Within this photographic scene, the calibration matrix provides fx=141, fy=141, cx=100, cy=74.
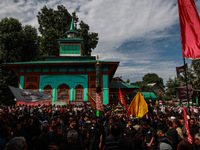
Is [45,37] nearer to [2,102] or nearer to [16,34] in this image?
[16,34]

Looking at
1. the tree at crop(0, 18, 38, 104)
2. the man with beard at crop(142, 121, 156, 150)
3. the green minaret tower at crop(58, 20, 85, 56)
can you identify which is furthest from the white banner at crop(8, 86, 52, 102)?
the green minaret tower at crop(58, 20, 85, 56)

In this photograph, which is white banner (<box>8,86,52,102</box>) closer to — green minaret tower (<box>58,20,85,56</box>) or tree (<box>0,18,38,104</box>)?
tree (<box>0,18,38,104</box>)

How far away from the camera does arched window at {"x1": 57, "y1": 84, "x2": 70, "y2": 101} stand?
78.6 feet

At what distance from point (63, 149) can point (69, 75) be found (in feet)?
73.6

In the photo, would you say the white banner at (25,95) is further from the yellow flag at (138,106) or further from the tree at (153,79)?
the tree at (153,79)

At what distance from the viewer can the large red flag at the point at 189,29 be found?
15.5 ft

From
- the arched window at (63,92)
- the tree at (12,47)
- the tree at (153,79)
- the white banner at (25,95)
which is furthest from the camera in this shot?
the tree at (153,79)

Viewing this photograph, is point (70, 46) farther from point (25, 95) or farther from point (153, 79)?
point (153, 79)

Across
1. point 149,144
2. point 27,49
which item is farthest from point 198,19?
point 27,49

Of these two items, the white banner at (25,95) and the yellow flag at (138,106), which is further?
the yellow flag at (138,106)

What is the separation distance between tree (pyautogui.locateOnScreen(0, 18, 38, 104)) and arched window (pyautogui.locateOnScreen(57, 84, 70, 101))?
33.3 ft

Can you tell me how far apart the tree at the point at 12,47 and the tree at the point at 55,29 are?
13.1ft

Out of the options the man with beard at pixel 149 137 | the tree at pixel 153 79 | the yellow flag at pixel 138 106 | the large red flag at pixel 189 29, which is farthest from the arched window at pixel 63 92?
the tree at pixel 153 79

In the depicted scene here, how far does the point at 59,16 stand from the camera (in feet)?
126
